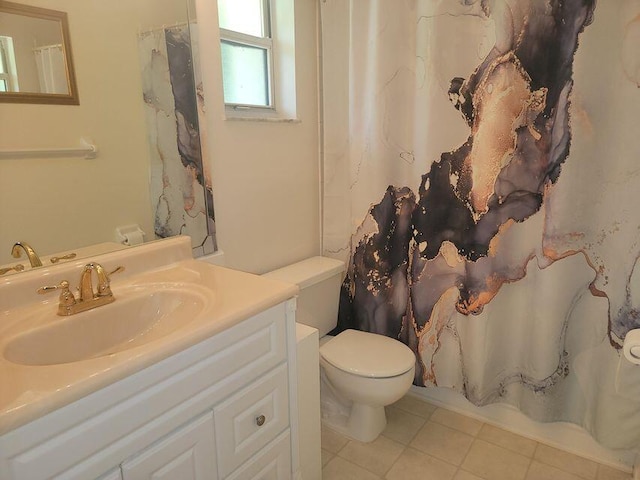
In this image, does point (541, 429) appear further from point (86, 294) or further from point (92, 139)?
point (92, 139)

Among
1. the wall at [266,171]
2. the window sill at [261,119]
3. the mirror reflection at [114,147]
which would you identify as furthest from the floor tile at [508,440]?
the window sill at [261,119]

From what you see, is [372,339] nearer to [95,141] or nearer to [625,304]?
[625,304]

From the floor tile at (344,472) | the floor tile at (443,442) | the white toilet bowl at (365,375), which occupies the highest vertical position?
the white toilet bowl at (365,375)

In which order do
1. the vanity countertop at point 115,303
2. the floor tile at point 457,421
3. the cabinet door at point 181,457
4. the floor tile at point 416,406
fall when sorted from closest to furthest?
the vanity countertop at point 115,303, the cabinet door at point 181,457, the floor tile at point 457,421, the floor tile at point 416,406

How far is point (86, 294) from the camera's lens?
3.65 feet

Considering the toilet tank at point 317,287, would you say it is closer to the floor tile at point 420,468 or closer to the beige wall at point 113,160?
the beige wall at point 113,160

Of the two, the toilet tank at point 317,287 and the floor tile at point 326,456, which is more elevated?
the toilet tank at point 317,287

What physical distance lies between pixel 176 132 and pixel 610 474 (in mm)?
2076

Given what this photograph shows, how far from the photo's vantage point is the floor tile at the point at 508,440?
1812 millimetres

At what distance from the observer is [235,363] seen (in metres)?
1.06

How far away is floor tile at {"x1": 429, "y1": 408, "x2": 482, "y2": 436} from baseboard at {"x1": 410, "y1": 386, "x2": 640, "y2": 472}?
29 mm

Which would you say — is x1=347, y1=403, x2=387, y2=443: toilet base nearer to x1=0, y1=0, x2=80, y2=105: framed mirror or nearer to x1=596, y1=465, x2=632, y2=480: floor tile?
x1=596, y1=465, x2=632, y2=480: floor tile

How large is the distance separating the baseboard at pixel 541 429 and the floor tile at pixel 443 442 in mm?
154

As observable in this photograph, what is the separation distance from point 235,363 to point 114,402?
1.01ft
